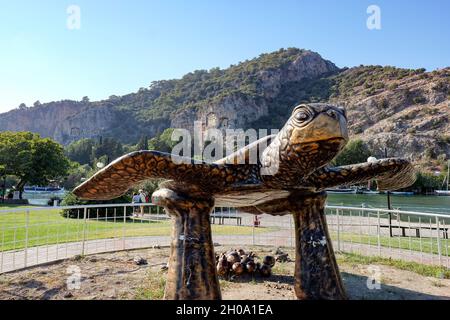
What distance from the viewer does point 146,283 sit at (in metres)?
5.88

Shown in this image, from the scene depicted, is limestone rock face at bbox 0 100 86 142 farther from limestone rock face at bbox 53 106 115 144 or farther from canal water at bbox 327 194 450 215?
canal water at bbox 327 194 450 215

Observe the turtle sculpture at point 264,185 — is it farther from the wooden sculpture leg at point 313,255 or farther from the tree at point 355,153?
the tree at point 355,153

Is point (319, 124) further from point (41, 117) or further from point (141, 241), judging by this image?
point (41, 117)

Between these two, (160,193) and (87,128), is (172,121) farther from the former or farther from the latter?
(160,193)

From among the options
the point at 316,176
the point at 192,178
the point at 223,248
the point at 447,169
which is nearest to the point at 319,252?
Result: the point at 316,176

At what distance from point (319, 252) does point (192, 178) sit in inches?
81.6

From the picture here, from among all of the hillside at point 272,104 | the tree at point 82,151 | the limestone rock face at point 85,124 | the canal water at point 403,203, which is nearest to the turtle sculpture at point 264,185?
the canal water at point 403,203

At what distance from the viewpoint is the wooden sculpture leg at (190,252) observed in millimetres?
3664

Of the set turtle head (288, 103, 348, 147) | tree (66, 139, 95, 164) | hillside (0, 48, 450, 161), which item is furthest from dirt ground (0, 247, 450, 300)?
tree (66, 139, 95, 164)

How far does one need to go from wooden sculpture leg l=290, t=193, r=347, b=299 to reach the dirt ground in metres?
0.86

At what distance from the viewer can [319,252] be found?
4.39 meters

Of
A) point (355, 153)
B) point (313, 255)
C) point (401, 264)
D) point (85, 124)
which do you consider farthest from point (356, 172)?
point (85, 124)

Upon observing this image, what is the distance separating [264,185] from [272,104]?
12503 cm

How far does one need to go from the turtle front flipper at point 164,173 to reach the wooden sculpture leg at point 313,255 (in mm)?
1139
